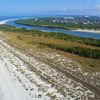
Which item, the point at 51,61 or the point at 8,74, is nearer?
the point at 8,74

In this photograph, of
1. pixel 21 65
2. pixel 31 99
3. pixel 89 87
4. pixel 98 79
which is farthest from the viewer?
pixel 21 65

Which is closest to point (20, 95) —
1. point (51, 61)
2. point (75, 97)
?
point (75, 97)

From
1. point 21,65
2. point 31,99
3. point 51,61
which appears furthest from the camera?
point 51,61

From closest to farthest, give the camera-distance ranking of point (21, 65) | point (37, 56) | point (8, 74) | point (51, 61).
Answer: point (8, 74), point (21, 65), point (51, 61), point (37, 56)

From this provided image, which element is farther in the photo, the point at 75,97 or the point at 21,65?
the point at 21,65

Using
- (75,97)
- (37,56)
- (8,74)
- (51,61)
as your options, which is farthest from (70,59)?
(75,97)

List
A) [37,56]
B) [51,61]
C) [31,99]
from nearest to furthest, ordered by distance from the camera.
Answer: [31,99], [51,61], [37,56]

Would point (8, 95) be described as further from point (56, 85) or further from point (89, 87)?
point (89, 87)

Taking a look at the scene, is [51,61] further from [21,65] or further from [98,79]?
[98,79]
